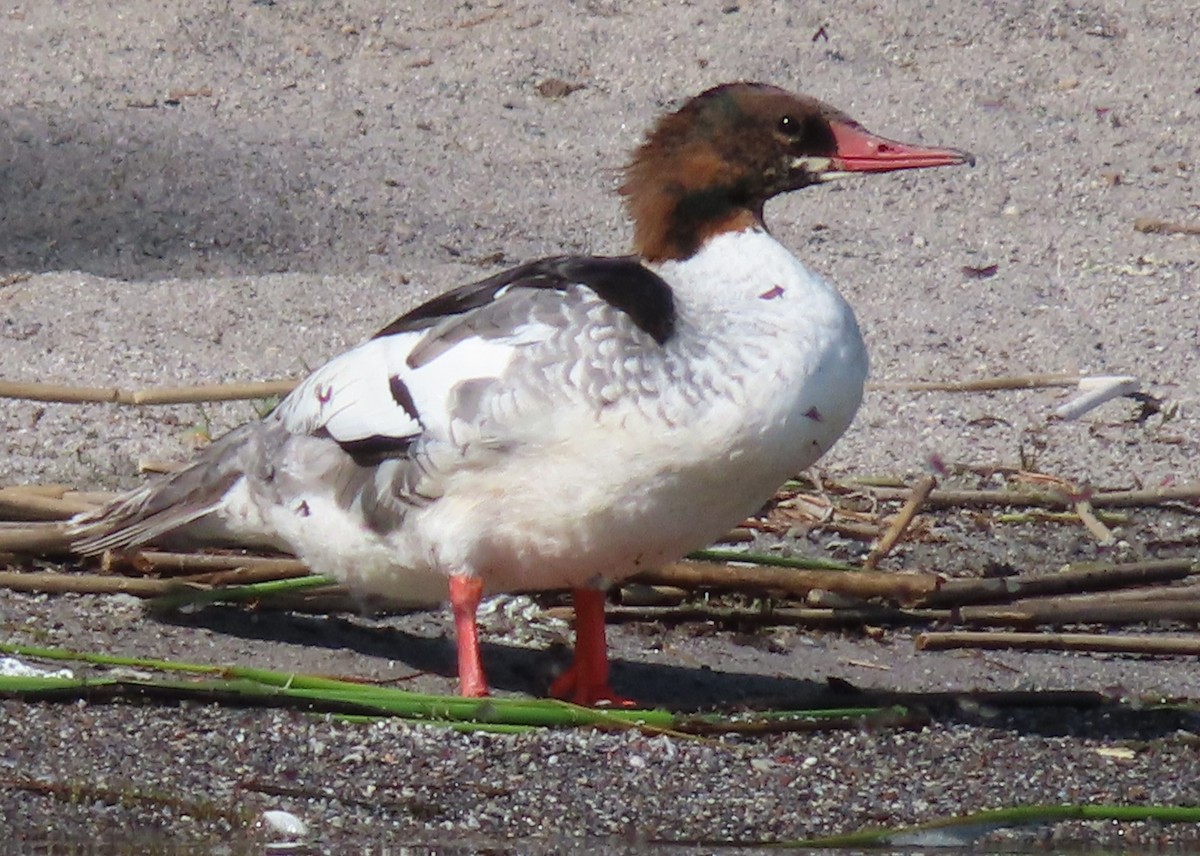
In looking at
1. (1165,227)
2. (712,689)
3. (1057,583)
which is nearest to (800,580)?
(712,689)

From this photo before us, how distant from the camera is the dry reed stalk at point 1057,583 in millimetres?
4754

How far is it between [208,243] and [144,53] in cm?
145

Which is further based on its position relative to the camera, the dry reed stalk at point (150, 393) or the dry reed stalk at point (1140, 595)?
the dry reed stalk at point (150, 393)

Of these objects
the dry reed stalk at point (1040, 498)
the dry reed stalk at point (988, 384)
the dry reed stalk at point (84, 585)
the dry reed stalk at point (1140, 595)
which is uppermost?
the dry reed stalk at point (988, 384)

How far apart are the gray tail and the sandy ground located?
0.14 m

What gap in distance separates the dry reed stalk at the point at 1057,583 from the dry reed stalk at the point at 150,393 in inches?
64.4

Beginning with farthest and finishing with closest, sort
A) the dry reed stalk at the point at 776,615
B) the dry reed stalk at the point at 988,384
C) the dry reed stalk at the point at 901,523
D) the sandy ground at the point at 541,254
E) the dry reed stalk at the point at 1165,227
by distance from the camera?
the dry reed stalk at the point at 1165,227 < the dry reed stalk at the point at 988,384 < the dry reed stalk at the point at 901,523 < the dry reed stalk at the point at 776,615 < the sandy ground at the point at 541,254

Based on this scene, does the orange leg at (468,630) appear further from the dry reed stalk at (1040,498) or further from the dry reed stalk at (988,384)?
the dry reed stalk at (988,384)

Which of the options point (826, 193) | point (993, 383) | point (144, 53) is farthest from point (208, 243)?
point (993, 383)

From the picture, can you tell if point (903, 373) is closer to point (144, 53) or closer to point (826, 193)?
point (826, 193)

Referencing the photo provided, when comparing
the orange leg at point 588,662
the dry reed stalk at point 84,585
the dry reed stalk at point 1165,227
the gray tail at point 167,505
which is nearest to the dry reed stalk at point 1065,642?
the orange leg at point 588,662

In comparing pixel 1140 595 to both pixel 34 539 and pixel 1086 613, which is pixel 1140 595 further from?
pixel 34 539

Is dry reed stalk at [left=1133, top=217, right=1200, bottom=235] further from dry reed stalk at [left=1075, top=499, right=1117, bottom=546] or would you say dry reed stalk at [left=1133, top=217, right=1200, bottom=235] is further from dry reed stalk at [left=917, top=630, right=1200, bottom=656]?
dry reed stalk at [left=917, top=630, right=1200, bottom=656]

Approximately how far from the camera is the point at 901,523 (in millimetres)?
5035
